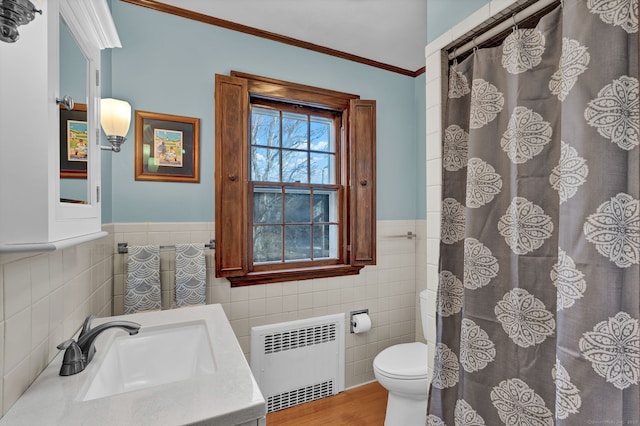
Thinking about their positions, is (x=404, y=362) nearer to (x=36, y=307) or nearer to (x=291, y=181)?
(x=291, y=181)

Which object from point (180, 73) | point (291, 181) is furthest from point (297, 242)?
point (180, 73)

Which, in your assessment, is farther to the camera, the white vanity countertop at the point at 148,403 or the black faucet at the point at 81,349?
the black faucet at the point at 81,349

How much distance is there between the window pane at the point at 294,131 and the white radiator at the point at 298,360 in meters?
1.29

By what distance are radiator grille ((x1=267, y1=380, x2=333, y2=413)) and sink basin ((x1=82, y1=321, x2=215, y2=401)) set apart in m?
1.03

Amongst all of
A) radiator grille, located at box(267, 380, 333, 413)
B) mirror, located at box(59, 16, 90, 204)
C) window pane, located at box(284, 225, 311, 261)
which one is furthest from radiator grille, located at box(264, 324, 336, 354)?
mirror, located at box(59, 16, 90, 204)

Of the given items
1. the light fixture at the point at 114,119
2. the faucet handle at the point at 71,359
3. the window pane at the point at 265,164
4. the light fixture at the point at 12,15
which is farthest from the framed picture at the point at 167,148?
the light fixture at the point at 12,15

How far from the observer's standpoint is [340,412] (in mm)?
2111

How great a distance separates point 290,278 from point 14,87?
5.74 ft

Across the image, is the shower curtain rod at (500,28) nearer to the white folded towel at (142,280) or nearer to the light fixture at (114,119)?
the light fixture at (114,119)

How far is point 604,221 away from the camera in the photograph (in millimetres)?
786

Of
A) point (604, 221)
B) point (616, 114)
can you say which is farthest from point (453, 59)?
point (604, 221)

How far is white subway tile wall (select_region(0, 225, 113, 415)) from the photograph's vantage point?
2.35 feet

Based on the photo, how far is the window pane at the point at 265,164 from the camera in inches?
86.5

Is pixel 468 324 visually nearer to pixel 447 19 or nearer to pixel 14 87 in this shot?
pixel 447 19
